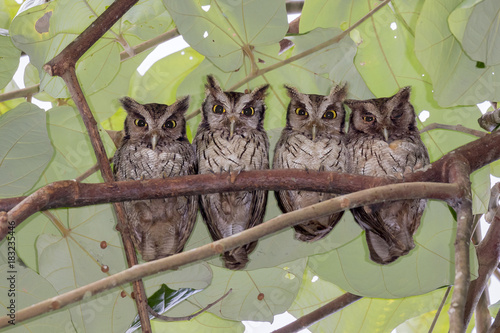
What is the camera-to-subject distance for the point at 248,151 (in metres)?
2.34

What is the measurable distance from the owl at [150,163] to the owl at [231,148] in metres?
0.07

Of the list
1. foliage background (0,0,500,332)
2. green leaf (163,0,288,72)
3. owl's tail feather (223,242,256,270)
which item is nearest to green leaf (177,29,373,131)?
foliage background (0,0,500,332)

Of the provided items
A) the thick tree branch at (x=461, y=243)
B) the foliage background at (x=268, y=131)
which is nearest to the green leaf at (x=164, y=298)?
the foliage background at (x=268, y=131)

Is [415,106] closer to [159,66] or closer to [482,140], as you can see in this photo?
[482,140]

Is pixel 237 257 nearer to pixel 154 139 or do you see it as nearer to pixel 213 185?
pixel 213 185

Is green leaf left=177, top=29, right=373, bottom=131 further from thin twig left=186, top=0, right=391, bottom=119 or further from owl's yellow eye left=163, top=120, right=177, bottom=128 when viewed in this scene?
owl's yellow eye left=163, top=120, right=177, bottom=128

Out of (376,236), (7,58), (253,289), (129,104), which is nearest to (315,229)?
(376,236)

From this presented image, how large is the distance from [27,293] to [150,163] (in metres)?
0.68

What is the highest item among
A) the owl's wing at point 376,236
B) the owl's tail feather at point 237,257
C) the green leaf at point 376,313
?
the owl's tail feather at point 237,257

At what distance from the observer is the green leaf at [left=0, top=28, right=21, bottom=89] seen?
221cm

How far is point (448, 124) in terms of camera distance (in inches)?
89.5

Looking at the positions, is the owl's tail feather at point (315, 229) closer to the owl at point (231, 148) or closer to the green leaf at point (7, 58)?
the owl at point (231, 148)

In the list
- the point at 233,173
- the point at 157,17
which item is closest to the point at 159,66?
the point at 157,17

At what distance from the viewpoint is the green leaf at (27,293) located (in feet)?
6.31
